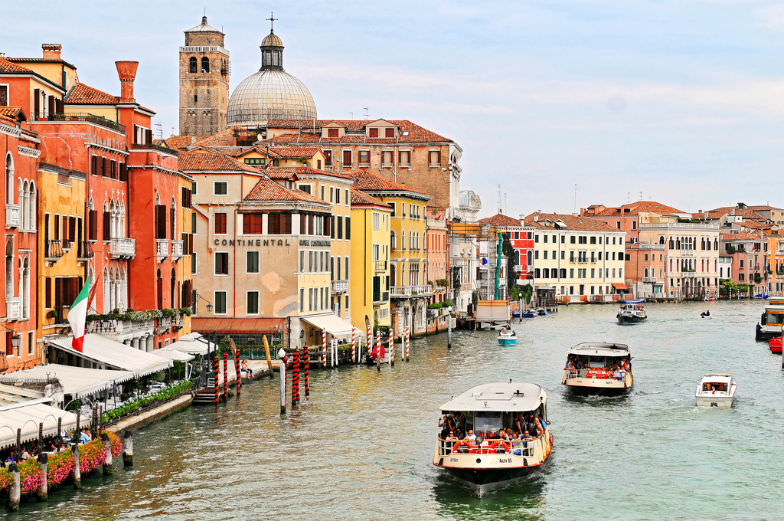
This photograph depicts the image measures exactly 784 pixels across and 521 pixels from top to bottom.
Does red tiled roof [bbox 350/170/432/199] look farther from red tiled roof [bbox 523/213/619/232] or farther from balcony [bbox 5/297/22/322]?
red tiled roof [bbox 523/213/619/232]

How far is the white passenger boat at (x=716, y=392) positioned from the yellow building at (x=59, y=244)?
18.0 metres

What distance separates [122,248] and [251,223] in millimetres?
12030

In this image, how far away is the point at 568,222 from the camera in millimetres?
119562

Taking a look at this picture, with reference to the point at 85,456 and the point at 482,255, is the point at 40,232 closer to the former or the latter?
the point at 85,456

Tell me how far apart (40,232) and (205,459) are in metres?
7.14

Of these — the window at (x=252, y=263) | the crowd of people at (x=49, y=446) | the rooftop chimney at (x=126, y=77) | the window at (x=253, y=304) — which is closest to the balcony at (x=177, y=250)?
the rooftop chimney at (x=126, y=77)

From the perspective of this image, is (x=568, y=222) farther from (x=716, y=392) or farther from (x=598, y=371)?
(x=716, y=392)

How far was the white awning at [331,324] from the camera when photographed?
48.6 metres

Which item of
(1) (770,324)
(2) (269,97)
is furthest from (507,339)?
(2) (269,97)

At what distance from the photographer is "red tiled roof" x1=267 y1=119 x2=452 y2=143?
79250 mm

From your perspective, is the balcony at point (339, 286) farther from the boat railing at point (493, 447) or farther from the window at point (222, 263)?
the boat railing at point (493, 447)

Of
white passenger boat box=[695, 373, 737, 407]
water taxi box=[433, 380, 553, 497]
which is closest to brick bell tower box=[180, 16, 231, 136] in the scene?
white passenger boat box=[695, 373, 737, 407]

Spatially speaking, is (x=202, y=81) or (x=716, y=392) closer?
(x=716, y=392)

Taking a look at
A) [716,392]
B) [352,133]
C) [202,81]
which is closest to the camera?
[716,392]
